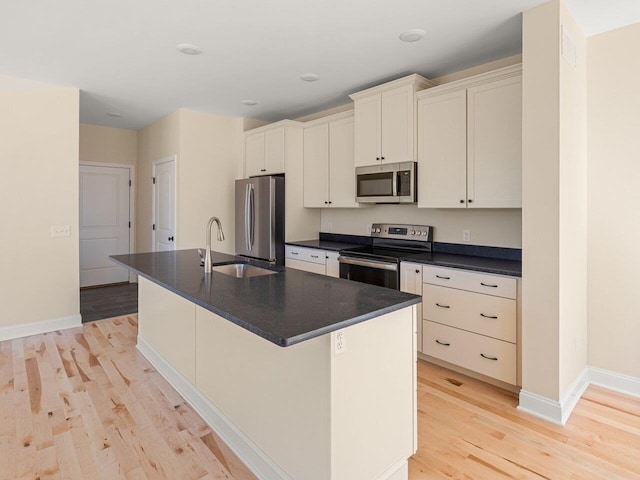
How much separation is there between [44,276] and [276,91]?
10.5ft

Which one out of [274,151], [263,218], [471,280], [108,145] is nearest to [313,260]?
[263,218]

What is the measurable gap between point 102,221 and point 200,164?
230 cm

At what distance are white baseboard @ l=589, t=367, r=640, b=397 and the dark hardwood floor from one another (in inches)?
191

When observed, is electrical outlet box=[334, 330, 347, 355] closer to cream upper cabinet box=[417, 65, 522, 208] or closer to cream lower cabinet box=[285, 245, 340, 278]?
cream upper cabinet box=[417, 65, 522, 208]

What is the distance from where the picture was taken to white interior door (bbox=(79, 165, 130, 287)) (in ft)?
19.5

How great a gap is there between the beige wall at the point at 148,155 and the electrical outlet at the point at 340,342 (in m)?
3.93

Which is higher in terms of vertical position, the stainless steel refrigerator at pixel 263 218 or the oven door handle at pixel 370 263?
the stainless steel refrigerator at pixel 263 218

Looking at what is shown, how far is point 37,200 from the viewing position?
393cm

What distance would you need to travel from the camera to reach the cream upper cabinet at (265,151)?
4781mm

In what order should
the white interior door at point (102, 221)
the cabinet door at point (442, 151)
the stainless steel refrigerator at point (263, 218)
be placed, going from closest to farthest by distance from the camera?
the cabinet door at point (442, 151) → the stainless steel refrigerator at point (263, 218) → the white interior door at point (102, 221)

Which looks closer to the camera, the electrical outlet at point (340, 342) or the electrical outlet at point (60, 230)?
the electrical outlet at point (340, 342)

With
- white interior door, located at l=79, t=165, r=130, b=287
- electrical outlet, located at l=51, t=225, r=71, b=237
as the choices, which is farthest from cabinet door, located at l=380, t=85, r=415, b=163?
white interior door, located at l=79, t=165, r=130, b=287

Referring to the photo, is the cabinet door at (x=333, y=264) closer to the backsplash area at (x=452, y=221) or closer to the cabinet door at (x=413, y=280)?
the backsplash area at (x=452, y=221)

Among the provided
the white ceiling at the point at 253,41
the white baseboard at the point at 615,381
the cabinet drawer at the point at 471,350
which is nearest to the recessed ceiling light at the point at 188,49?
the white ceiling at the point at 253,41
